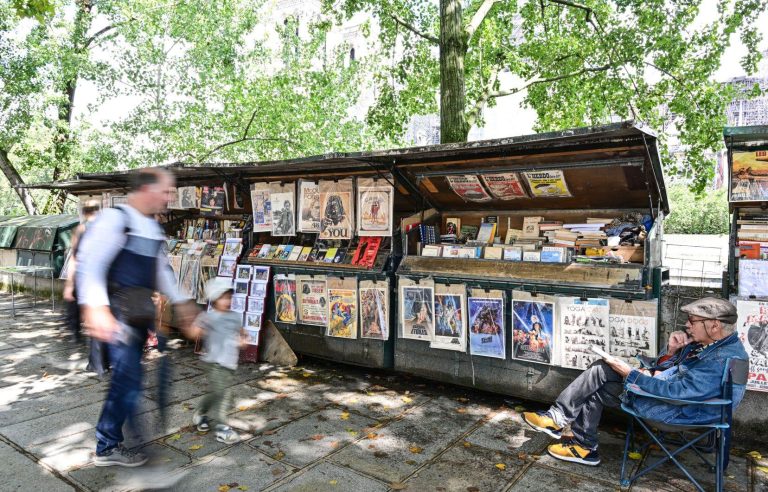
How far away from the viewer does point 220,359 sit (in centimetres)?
405

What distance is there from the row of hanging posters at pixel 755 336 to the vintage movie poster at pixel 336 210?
396 centimetres

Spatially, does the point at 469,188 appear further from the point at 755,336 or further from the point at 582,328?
the point at 755,336

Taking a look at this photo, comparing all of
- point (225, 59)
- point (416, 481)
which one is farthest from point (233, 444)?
point (225, 59)

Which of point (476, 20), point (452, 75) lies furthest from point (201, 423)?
point (476, 20)

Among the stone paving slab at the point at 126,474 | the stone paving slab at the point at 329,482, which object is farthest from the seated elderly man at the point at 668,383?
the stone paving slab at the point at 126,474

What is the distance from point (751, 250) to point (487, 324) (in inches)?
91.3

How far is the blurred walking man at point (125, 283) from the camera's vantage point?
2.95 m

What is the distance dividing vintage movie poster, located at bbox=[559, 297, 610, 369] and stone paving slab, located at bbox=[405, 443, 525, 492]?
1155 millimetres

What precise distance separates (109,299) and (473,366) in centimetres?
343

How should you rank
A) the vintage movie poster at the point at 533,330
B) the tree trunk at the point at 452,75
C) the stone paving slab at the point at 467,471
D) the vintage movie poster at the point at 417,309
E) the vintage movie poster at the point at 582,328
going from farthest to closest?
the tree trunk at the point at 452,75 → the vintage movie poster at the point at 417,309 → the vintage movie poster at the point at 533,330 → the vintage movie poster at the point at 582,328 → the stone paving slab at the point at 467,471

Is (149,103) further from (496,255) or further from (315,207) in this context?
(496,255)

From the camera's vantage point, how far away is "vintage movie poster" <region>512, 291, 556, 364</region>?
4.56 m

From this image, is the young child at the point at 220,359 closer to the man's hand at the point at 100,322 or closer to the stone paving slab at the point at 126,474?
the stone paving slab at the point at 126,474

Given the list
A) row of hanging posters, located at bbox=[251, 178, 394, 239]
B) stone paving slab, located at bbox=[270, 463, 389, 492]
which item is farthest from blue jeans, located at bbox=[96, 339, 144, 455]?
row of hanging posters, located at bbox=[251, 178, 394, 239]
